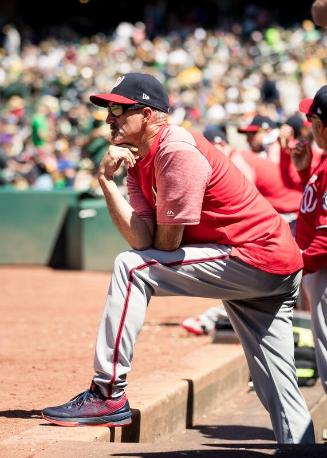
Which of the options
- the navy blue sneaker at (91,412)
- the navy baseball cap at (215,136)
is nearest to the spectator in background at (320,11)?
the navy blue sneaker at (91,412)

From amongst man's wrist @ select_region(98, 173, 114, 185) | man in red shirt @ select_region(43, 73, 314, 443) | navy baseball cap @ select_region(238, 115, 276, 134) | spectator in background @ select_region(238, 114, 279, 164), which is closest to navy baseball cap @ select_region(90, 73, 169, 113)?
man in red shirt @ select_region(43, 73, 314, 443)

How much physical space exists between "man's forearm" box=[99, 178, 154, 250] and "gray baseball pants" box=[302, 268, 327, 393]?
0.91 metres

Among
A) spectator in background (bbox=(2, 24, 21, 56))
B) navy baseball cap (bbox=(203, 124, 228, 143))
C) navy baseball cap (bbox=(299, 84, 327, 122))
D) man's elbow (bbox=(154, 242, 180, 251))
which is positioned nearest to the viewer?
man's elbow (bbox=(154, 242, 180, 251))

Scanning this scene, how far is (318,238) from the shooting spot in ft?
17.3

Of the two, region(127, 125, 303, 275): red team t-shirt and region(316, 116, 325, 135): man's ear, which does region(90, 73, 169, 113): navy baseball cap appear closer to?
region(127, 125, 303, 275): red team t-shirt

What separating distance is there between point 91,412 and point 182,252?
881 millimetres

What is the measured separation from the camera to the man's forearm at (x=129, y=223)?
5031 millimetres

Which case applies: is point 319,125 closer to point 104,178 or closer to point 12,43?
point 104,178

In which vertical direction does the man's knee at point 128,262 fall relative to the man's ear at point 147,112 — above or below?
below

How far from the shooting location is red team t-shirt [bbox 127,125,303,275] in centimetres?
486

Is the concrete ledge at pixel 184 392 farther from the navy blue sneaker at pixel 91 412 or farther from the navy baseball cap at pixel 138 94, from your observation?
the navy baseball cap at pixel 138 94

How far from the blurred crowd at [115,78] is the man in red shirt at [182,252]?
11845 mm

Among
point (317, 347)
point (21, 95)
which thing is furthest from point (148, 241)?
point (21, 95)

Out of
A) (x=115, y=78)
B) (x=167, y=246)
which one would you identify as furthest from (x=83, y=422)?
(x=115, y=78)
